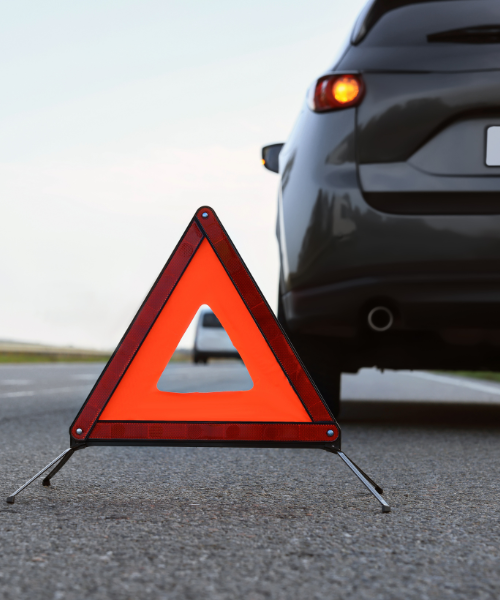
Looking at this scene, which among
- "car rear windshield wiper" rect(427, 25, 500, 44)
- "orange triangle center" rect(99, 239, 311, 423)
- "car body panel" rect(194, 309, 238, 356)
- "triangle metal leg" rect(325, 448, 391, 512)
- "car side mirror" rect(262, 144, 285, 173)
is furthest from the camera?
"car body panel" rect(194, 309, 238, 356)

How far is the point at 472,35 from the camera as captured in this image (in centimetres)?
369

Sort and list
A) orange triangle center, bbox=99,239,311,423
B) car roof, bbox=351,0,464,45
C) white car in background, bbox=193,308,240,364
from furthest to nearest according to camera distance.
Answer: white car in background, bbox=193,308,240,364 < car roof, bbox=351,0,464,45 < orange triangle center, bbox=99,239,311,423

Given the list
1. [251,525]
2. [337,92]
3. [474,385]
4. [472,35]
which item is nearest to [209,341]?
[474,385]

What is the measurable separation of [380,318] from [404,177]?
0.68 metres

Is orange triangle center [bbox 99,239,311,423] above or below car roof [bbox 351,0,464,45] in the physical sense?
below

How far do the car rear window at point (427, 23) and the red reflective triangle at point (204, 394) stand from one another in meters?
1.59

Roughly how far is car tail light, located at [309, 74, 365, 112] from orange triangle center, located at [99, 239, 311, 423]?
1.29m

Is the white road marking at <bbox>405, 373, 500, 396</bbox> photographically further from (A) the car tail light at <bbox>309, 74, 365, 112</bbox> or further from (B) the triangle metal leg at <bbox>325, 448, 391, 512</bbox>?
(B) the triangle metal leg at <bbox>325, 448, 391, 512</bbox>

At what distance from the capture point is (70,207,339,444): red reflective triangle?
102 inches

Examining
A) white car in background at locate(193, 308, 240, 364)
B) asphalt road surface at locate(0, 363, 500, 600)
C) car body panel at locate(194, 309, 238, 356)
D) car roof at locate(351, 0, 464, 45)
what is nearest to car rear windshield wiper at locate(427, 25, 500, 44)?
car roof at locate(351, 0, 464, 45)

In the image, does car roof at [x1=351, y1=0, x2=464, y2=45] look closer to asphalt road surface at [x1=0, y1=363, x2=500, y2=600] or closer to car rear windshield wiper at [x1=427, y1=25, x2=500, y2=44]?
car rear windshield wiper at [x1=427, y1=25, x2=500, y2=44]

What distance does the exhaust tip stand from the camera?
3732 mm

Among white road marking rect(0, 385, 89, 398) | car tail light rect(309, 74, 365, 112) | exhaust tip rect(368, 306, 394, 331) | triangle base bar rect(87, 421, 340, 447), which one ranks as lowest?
white road marking rect(0, 385, 89, 398)

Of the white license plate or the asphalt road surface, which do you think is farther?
the white license plate
